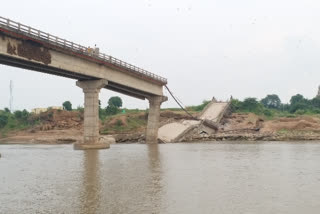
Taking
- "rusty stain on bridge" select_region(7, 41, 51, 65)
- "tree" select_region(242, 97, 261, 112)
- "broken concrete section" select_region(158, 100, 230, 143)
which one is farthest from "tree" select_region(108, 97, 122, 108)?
"rusty stain on bridge" select_region(7, 41, 51, 65)

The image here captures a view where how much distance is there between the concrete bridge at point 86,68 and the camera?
3678 centimetres

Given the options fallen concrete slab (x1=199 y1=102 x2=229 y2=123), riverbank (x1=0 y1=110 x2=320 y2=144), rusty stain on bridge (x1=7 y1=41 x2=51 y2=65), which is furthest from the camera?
fallen concrete slab (x1=199 y1=102 x2=229 y2=123)

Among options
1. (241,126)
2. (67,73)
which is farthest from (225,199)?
(241,126)

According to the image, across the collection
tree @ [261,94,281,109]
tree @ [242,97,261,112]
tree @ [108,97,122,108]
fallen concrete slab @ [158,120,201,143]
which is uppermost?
tree @ [261,94,281,109]

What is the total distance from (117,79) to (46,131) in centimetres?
3624

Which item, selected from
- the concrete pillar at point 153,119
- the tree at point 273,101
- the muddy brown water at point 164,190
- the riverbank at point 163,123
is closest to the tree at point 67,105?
the riverbank at point 163,123

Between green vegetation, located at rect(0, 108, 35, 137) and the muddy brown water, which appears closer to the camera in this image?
the muddy brown water

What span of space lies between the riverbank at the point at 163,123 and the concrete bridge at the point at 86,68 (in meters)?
10.7

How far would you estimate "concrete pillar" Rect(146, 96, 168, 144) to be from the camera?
66.5 meters

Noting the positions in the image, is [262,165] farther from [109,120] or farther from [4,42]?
[109,120]

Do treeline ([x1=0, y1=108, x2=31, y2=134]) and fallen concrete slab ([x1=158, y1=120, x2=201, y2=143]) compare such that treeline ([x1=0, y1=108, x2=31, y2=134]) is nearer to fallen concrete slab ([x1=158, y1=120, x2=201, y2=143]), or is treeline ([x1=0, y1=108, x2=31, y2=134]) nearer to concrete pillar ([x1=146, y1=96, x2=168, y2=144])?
concrete pillar ([x1=146, y1=96, x2=168, y2=144])

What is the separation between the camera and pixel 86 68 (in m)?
47.1

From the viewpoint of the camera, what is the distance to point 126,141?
7125cm

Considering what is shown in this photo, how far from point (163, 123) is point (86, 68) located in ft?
96.6
